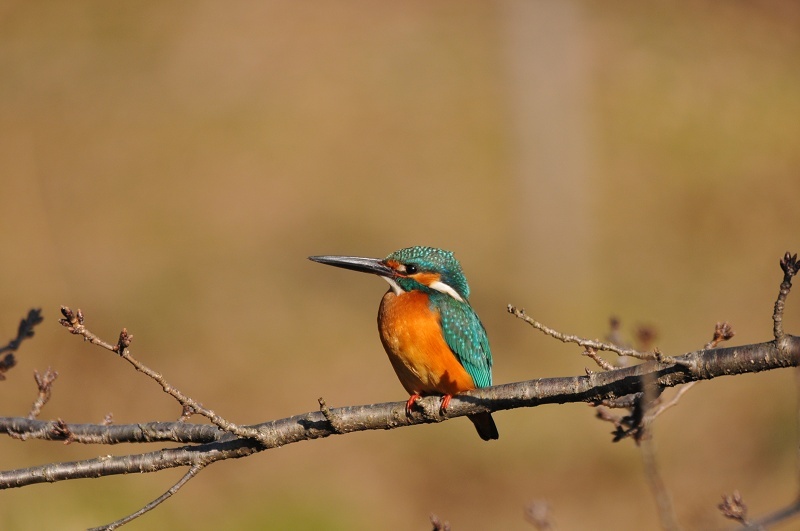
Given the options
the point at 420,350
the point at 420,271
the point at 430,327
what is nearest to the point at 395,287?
the point at 420,271

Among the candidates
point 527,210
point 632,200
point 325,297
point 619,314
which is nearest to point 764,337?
point 619,314

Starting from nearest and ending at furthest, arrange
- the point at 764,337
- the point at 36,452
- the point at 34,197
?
the point at 36,452
the point at 764,337
the point at 34,197

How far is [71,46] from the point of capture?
1421cm

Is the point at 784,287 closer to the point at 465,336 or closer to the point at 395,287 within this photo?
the point at 465,336

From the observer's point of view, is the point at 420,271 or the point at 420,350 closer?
the point at 420,350

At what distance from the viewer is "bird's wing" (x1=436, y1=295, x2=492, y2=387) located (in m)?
3.97

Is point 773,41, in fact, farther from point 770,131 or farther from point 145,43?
point 145,43

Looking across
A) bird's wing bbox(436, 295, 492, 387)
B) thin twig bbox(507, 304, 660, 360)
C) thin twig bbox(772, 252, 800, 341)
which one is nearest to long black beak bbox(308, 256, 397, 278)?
bird's wing bbox(436, 295, 492, 387)

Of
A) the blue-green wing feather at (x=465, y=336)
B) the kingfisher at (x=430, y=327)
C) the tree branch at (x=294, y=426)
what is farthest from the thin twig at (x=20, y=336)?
the blue-green wing feather at (x=465, y=336)

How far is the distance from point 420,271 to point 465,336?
44cm

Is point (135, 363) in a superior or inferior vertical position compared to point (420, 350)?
inferior

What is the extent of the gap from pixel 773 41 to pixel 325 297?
402 inches

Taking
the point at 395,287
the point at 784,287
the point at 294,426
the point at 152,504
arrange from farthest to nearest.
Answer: the point at 395,287 → the point at 294,426 → the point at 152,504 → the point at 784,287

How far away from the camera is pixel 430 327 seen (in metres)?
3.93
